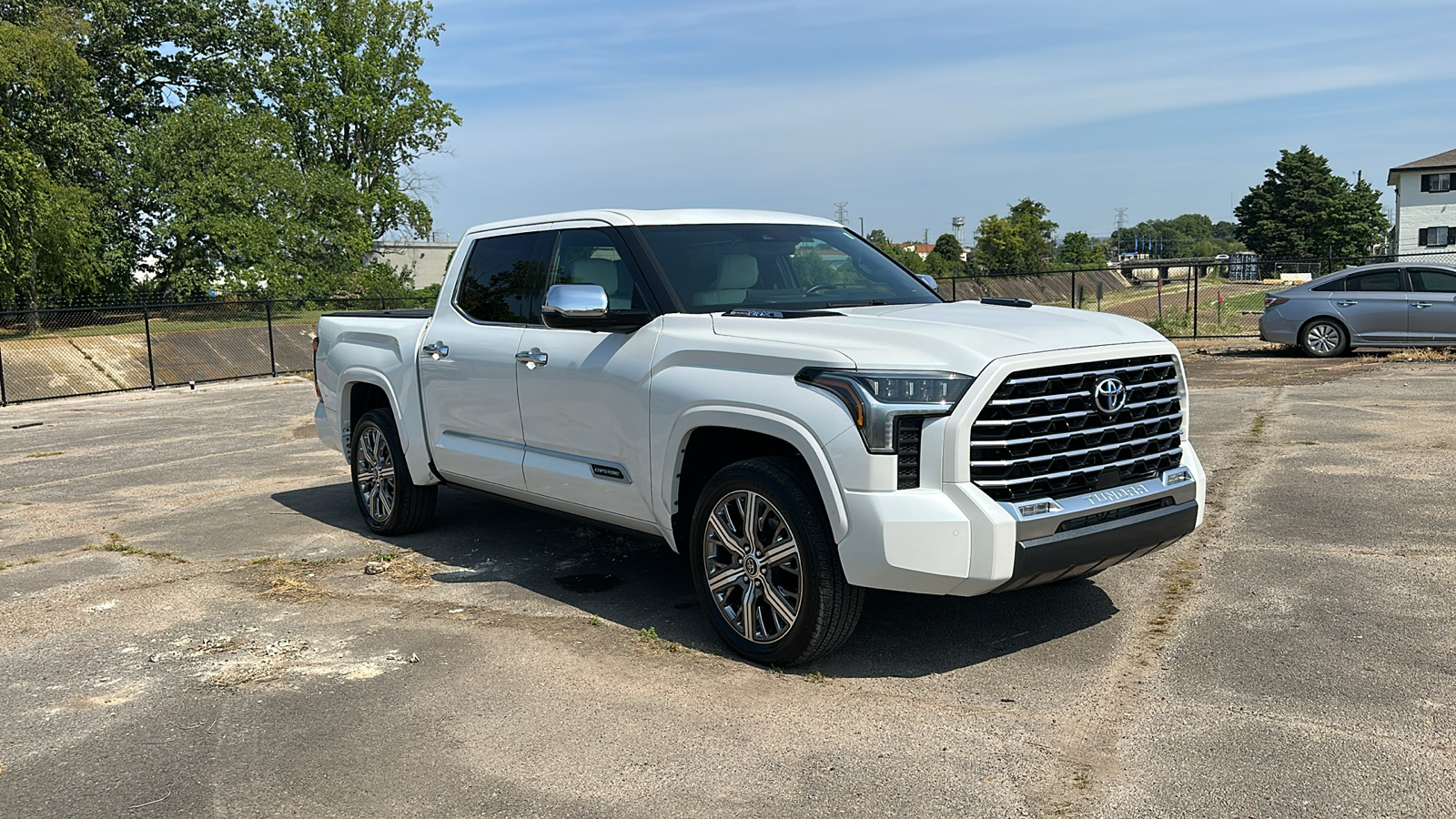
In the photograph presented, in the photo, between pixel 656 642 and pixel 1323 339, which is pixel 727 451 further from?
pixel 1323 339

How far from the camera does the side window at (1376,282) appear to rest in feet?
58.6

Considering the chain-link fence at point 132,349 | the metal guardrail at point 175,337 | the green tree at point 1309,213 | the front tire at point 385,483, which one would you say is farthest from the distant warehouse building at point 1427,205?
the front tire at point 385,483

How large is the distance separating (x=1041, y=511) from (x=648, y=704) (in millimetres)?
1670

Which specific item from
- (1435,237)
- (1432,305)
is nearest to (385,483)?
(1432,305)

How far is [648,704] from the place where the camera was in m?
4.38

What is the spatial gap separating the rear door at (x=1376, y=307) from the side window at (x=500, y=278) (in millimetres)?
16149

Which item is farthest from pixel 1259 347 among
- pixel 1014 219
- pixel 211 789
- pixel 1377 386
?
pixel 1014 219

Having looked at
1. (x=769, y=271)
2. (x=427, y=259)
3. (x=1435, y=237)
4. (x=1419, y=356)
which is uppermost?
(x=427, y=259)

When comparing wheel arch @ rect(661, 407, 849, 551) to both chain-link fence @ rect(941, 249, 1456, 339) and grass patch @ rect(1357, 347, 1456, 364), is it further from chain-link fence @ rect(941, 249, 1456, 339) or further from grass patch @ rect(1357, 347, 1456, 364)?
chain-link fence @ rect(941, 249, 1456, 339)

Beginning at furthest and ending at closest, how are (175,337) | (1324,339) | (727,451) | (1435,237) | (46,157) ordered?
(1435,237) → (46,157) → (175,337) → (1324,339) → (727,451)

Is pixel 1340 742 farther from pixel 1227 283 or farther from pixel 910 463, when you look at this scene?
pixel 1227 283

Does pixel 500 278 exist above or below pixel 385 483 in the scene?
above

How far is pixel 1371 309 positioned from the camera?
1806cm

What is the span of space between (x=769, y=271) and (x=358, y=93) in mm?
50957
